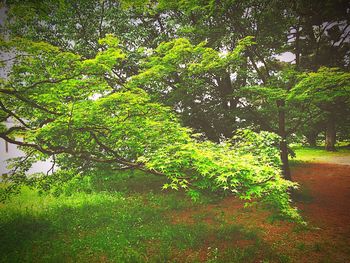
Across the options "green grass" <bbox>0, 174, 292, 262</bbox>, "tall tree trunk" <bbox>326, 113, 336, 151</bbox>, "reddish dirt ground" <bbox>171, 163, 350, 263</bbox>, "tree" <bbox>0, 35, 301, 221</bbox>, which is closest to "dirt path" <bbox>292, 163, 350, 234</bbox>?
"reddish dirt ground" <bbox>171, 163, 350, 263</bbox>

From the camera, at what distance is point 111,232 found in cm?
928

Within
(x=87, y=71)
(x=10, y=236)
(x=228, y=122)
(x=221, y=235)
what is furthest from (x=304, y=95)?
(x=10, y=236)

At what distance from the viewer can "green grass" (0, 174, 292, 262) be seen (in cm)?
798

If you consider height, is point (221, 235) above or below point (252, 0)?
below

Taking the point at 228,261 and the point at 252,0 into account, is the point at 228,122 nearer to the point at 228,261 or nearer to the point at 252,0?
the point at 252,0

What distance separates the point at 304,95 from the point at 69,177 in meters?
10.1

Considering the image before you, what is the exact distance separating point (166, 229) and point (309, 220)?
6.16 meters

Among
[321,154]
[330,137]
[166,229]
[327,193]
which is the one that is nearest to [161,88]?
[166,229]

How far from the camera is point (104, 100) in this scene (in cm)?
830

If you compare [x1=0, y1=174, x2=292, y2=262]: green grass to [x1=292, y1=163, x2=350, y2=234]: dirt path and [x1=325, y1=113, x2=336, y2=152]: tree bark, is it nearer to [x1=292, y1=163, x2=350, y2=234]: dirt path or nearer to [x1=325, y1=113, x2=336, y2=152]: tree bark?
[x1=292, y1=163, x2=350, y2=234]: dirt path

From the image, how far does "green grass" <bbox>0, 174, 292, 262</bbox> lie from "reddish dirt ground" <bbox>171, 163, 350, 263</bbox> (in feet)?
1.56

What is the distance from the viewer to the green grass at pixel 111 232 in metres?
7.98

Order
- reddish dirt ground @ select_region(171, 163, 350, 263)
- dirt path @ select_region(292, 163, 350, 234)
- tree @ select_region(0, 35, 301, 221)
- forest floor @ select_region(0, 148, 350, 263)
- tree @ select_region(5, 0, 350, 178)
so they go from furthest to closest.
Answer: tree @ select_region(5, 0, 350, 178), dirt path @ select_region(292, 163, 350, 234), reddish dirt ground @ select_region(171, 163, 350, 263), forest floor @ select_region(0, 148, 350, 263), tree @ select_region(0, 35, 301, 221)

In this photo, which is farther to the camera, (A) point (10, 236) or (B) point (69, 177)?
(B) point (69, 177)
